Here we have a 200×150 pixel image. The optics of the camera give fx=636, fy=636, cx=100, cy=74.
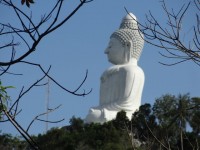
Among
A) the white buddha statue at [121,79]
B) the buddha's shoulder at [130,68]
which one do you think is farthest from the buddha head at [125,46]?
the buddha's shoulder at [130,68]

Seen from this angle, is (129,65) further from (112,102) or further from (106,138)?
(106,138)

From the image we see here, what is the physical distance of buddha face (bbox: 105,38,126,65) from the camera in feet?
89.6

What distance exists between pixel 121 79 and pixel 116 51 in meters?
1.54

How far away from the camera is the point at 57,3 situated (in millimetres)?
2119

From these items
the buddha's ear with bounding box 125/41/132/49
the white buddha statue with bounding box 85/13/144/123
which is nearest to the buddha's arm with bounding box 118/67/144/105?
the white buddha statue with bounding box 85/13/144/123

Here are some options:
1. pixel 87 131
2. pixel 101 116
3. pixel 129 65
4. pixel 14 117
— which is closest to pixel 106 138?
pixel 87 131

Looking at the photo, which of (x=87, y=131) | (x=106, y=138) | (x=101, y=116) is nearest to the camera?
(x=106, y=138)

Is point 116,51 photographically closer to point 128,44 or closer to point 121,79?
point 128,44

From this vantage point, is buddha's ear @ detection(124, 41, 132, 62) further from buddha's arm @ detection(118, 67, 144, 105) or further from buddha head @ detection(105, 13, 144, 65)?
buddha's arm @ detection(118, 67, 144, 105)

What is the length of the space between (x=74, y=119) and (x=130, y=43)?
14.1ft

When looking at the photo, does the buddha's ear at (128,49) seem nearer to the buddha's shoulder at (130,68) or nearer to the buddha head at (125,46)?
the buddha head at (125,46)

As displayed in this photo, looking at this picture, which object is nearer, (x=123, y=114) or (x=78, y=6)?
(x=78, y=6)

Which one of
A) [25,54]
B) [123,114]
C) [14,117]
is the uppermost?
[123,114]

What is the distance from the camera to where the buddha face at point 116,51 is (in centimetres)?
2731
